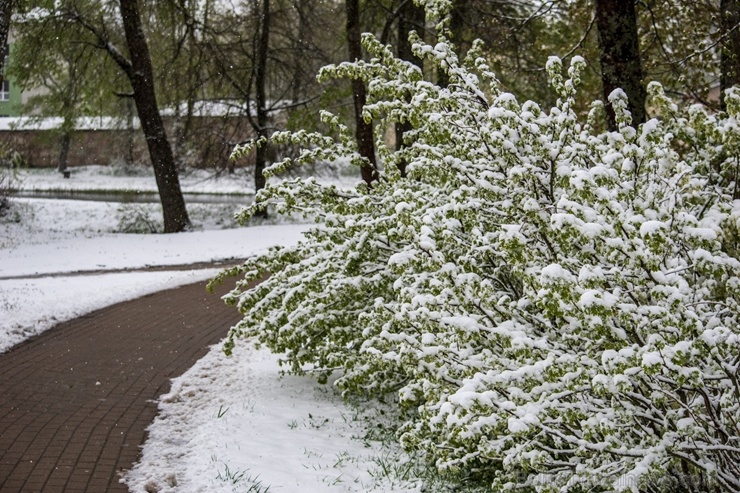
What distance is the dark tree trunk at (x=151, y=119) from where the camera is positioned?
23.5 metres

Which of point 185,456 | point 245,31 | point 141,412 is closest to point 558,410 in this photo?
point 185,456

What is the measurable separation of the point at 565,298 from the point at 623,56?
539cm

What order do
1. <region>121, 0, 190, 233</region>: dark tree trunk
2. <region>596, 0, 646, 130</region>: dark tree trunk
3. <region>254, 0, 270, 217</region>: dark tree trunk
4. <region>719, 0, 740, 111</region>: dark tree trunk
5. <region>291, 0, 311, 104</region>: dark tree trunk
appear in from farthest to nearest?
1. <region>254, 0, 270, 217</region>: dark tree trunk
2. <region>291, 0, 311, 104</region>: dark tree trunk
3. <region>121, 0, 190, 233</region>: dark tree trunk
4. <region>719, 0, 740, 111</region>: dark tree trunk
5. <region>596, 0, 646, 130</region>: dark tree trunk

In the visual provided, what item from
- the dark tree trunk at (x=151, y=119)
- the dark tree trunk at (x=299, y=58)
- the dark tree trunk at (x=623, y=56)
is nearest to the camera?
the dark tree trunk at (x=623, y=56)

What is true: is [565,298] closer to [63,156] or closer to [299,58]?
[299,58]

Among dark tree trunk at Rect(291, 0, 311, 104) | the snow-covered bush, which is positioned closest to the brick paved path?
the snow-covered bush

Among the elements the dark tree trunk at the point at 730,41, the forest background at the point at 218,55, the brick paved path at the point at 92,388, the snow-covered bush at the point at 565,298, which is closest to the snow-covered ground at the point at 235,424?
the brick paved path at the point at 92,388

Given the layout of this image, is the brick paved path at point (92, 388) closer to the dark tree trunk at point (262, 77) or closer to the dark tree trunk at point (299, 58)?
the dark tree trunk at point (262, 77)

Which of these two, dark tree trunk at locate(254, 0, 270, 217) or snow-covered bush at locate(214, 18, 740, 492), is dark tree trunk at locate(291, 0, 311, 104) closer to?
dark tree trunk at locate(254, 0, 270, 217)

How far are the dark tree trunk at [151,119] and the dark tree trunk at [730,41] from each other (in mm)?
16064

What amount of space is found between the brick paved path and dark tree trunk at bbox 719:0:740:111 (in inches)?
273

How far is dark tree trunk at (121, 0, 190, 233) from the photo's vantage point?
77.2ft

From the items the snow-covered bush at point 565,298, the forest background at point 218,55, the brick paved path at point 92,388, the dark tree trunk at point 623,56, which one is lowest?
the brick paved path at point 92,388

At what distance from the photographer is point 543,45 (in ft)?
60.2
